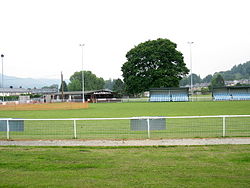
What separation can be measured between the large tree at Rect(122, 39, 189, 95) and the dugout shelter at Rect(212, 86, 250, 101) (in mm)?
10246

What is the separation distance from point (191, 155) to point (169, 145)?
1633mm

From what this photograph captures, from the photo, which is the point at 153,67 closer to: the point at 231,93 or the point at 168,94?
the point at 168,94

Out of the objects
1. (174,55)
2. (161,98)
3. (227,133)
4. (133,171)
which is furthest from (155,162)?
(174,55)

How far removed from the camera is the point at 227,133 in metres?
11.2

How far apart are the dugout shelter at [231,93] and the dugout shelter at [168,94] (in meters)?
6.24

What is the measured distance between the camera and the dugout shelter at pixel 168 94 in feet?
183

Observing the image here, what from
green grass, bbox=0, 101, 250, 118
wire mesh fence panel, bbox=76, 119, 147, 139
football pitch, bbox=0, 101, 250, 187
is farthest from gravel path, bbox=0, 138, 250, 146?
green grass, bbox=0, 101, 250, 118

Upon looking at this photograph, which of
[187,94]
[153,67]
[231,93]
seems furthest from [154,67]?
[231,93]

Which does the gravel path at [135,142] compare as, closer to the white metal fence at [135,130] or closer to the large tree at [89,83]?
the white metal fence at [135,130]

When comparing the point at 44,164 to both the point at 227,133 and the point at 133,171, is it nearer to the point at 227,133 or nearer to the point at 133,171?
the point at 133,171

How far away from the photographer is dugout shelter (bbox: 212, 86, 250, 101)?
53438 millimetres

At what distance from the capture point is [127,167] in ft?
20.0

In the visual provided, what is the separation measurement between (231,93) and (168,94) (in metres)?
13.2

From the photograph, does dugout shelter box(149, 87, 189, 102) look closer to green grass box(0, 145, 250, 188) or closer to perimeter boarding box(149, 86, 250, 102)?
perimeter boarding box(149, 86, 250, 102)
